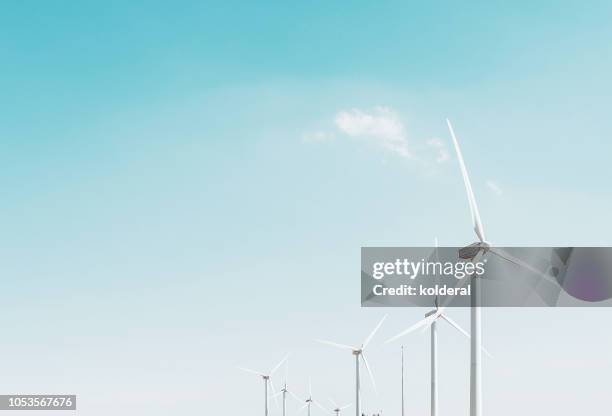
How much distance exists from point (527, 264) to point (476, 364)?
Answer: 1026cm

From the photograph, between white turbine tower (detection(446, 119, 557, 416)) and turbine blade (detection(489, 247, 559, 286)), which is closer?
white turbine tower (detection(446, 119, 557, 416))

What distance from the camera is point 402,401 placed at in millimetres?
164125

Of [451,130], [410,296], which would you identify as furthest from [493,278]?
[410,296]

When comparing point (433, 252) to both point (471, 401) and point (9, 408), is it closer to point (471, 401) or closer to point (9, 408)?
point (471, 401)

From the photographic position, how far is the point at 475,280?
228ft

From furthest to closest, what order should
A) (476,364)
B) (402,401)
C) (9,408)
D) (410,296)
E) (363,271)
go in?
(402,401), (9,408), (363,271), (410,296), (476,364)

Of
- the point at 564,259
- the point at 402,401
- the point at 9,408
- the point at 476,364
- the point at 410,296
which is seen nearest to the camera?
the point at 476,364

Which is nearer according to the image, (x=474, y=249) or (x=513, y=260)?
(x=513, y=260)

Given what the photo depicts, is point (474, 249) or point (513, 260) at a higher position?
point (474, 249)

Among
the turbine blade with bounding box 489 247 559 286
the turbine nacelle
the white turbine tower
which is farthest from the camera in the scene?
the turbine nacelle

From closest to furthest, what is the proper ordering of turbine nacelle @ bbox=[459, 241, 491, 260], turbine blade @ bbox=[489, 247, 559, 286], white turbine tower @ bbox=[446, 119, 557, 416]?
white turbine tower @ bbox=[446, 119, 557, 416] → turbine blade @ bbox=[489, 247, 559, 286] → turbine nacelle @ bbox=[459, 241, 491, 260]

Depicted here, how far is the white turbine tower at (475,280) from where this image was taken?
66.1 metres

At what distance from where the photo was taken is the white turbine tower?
66.1m

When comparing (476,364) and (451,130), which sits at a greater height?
(451,130)
